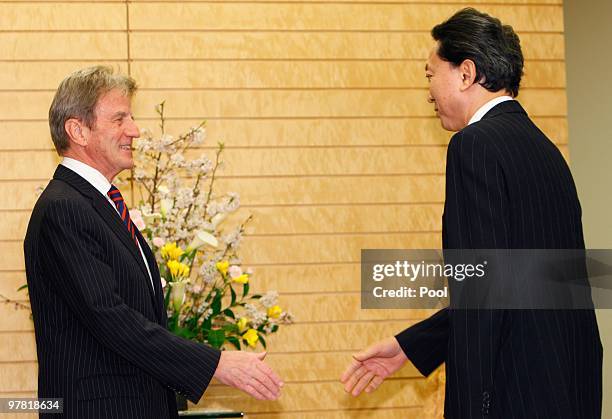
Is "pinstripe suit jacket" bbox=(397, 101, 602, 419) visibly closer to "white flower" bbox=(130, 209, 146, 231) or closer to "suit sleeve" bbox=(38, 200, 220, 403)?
"suit sleeve" bbox=(38, 200, 220, 403)

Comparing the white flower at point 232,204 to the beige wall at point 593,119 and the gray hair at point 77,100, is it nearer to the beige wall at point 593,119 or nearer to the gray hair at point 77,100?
the gray hair at point 77,100

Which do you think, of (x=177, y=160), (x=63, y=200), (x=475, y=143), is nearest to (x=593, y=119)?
(x=177, y=160)

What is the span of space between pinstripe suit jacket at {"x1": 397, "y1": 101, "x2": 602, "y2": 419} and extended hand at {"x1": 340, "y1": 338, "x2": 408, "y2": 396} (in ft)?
2.27

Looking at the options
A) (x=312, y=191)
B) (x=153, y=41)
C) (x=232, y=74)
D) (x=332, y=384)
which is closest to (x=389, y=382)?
(x=332, y=384)

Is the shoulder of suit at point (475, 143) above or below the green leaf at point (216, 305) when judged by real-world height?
above

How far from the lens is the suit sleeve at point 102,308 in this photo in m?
2.44

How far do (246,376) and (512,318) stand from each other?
77cm

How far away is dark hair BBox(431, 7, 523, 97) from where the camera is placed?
2549mm

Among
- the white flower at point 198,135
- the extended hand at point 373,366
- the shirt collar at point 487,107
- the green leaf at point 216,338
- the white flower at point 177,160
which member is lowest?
the extended hand at point 373,366

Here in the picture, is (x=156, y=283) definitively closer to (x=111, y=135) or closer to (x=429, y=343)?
(x=111, y=135)

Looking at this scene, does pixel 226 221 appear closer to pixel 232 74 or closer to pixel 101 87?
pixel 232 74

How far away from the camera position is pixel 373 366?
3.03 metres

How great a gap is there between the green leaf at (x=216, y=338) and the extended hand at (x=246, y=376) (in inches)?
31.1

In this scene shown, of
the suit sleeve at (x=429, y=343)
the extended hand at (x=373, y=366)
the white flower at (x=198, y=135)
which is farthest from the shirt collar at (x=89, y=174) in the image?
the white flower at (x=198, y=135)
